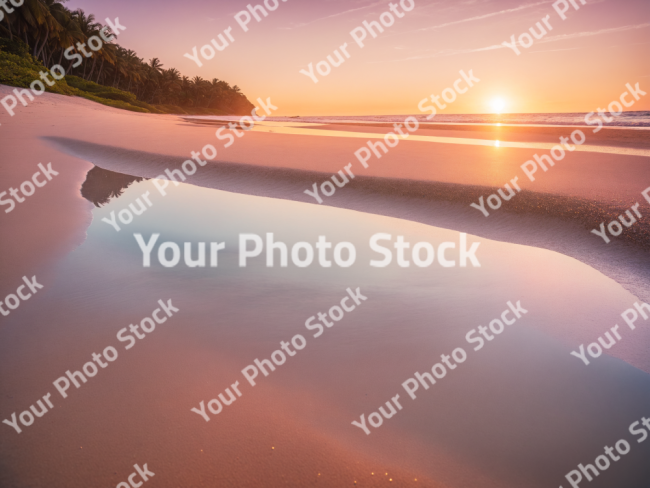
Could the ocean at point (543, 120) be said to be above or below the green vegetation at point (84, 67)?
below

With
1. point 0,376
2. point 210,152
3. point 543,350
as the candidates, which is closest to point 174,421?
point 0,376

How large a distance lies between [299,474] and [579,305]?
10.4ft

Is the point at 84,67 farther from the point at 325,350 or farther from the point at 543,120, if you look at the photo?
the point at 325,350

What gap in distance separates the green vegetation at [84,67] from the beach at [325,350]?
32490mm

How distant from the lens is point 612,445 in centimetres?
227

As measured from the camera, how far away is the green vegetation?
106 ft

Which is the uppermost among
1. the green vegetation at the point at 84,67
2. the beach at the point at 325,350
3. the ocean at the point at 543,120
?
the green vegetation at the point at 84,67

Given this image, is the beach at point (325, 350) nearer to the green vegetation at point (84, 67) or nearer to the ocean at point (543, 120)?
the ocean at point (543, 120)

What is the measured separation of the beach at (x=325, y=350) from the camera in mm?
2074

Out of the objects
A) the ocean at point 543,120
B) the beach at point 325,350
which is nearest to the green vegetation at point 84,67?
the ocean at point 543,120

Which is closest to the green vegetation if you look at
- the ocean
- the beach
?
the ocean

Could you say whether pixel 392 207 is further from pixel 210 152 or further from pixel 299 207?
pixel 210 152

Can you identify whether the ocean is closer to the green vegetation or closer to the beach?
the green vegetation

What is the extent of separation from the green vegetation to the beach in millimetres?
32490
